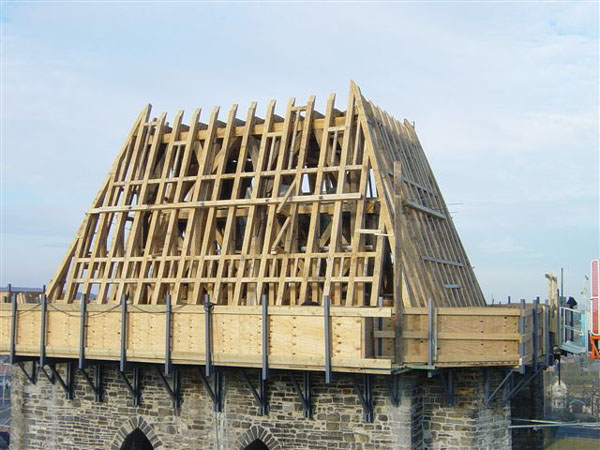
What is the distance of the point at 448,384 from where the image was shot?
60.2ft

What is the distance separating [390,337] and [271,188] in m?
7.11

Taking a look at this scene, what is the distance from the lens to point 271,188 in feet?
75.0

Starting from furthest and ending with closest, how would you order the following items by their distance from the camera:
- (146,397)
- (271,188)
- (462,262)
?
(462,262) < (271,188) < (146,397)

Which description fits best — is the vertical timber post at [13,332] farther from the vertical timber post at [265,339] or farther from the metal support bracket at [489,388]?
the metal support bracket at [489,388]

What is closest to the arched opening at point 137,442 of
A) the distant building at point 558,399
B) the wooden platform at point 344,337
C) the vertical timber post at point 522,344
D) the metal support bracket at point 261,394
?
the wooden platform at point 344,337

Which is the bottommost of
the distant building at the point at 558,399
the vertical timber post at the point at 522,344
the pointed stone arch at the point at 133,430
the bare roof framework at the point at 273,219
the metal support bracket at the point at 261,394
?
the distant building at the point at 558,399

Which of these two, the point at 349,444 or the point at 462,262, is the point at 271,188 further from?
the point at 349,444

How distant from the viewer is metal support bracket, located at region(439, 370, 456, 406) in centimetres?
1826

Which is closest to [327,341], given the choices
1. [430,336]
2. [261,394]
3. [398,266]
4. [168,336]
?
[430,336]

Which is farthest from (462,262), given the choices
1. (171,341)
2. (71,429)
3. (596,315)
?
(71,429)

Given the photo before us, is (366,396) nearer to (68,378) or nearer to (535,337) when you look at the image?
(535,337)

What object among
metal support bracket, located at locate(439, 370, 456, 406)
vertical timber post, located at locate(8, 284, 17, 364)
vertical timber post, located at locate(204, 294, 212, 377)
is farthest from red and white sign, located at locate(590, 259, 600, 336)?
vertical timber post, located at locate(8, 284, 17, 364)

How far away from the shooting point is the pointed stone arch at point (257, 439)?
62.6 ft

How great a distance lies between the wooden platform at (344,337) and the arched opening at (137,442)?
10.3 feet
